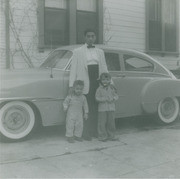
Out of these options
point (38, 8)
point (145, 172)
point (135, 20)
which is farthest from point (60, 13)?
point (145, 172)

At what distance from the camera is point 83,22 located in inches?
399

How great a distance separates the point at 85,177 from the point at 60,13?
636 centimetres

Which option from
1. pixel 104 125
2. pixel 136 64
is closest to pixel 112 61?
pixel 136 64

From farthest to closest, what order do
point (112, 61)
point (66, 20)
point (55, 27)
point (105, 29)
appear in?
point (105, 29) → point (66, 20) → point (55, 27) → point (112, 61)

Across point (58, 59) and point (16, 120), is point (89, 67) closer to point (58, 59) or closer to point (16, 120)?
point (58, 59)

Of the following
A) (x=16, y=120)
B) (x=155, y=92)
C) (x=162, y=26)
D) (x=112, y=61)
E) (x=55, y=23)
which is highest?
(x=162, y=26)

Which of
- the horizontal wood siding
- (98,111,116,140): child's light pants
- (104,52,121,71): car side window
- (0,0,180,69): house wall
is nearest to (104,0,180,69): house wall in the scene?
(0,0,180,69): house wall

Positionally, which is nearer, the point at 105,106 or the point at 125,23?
the point at 105,106

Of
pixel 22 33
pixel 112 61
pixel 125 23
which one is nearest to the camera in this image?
pixel 112 61

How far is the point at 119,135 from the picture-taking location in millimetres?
6262

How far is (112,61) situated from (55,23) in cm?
344

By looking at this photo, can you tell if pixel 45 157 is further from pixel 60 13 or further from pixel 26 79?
pixel 60 13

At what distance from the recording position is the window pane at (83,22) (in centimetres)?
1001

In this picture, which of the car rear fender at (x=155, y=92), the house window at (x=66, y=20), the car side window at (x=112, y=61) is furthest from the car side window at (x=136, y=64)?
the house window at (x=66, y=20)
